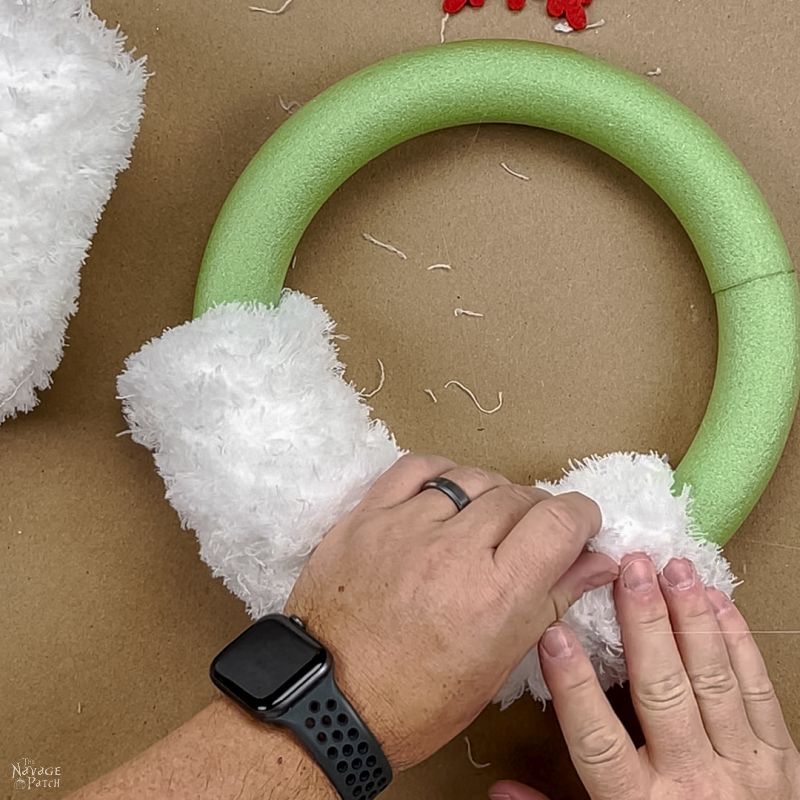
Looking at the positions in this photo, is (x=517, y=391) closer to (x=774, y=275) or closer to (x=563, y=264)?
(x=563, y=264)

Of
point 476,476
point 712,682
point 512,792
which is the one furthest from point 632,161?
point 512,792

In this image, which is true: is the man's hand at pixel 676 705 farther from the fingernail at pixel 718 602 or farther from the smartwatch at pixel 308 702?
the smartwatch at pixel 308 702

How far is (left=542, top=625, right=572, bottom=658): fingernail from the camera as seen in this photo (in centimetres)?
66

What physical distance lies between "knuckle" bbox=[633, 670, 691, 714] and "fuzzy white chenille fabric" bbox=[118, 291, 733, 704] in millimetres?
42

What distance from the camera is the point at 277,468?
698 mm

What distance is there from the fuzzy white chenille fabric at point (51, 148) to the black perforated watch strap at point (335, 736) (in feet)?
1.14

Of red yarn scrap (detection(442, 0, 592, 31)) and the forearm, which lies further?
red yarn scrap (detection(442, 0, 592, 31))

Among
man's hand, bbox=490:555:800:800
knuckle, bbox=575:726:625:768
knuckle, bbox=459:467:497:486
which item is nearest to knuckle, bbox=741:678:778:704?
man's hand, bbox=490:555:800:800

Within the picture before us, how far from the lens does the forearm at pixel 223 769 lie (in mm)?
582

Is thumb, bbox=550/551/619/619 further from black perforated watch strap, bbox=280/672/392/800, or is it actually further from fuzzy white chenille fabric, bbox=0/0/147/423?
fuzzy white chenille fabric, bbox=0/0/147/423

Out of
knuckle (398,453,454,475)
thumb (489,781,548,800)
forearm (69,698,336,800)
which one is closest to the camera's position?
forearm (69,698,336,800)

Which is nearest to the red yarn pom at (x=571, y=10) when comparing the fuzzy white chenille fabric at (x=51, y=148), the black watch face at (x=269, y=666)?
the fuzzy white chenille fabric at (x=51, y=148)

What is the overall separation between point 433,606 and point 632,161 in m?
0.43

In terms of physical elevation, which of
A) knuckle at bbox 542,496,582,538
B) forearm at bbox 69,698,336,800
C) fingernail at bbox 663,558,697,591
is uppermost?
knuckle at bbox 542,496,582,538
